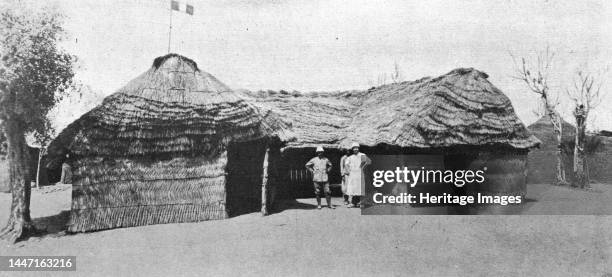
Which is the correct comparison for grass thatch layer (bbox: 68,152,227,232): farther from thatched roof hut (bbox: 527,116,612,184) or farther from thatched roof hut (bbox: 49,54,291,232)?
thatched roof hut (bbox: 527,116,612,184)

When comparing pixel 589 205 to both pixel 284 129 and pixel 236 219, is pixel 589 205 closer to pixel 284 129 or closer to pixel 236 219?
pixel 284 129

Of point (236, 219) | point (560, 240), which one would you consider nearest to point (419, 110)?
point (560, 240)

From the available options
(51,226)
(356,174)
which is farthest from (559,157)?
(51,226)

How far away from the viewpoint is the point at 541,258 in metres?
7.12

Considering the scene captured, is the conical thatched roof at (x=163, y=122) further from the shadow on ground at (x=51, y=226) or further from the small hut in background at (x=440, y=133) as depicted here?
the shadow on ground at (x=51, y=226)

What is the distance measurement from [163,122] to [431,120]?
5.83m

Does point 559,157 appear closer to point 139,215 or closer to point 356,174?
point 356,174

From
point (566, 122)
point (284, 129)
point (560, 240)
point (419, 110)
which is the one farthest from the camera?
point (566, 122)

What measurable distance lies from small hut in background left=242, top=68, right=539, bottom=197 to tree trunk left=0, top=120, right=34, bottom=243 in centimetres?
497

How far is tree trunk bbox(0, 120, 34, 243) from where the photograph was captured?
28.6 ft

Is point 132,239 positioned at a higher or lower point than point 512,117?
lower

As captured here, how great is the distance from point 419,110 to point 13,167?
28.1ft

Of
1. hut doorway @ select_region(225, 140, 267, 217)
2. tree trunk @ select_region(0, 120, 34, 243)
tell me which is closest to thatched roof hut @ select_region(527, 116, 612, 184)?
hut doorway @ select_region(225, 140, 267, 217)

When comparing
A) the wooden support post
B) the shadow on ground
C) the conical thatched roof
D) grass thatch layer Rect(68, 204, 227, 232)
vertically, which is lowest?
the shadow on ground
